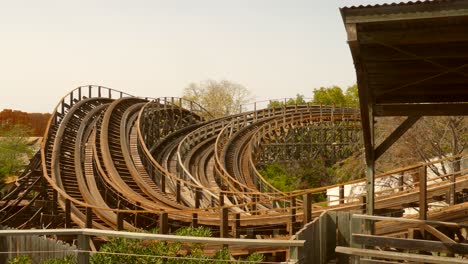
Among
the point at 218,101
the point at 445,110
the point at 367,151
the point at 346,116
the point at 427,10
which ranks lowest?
the point at 367,151

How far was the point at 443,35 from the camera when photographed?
5.60 metres

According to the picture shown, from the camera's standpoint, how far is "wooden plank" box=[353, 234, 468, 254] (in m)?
6.87

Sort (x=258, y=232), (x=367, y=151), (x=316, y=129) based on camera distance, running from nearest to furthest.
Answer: (x=367, y=151), (x=258, y=232), (x=316, y=129)

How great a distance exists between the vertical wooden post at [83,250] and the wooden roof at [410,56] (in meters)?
3.25

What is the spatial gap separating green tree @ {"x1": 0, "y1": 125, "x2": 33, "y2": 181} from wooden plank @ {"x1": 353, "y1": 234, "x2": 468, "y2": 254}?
39279mm

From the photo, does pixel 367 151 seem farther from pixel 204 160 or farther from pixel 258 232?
pixel 204 160

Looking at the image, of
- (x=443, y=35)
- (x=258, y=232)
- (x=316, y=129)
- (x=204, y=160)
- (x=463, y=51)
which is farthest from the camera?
(x=316, y=129)

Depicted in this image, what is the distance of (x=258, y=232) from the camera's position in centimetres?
1386

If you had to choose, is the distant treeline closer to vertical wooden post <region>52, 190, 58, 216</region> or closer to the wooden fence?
vertical wooden post <region>52, 190, 58, 216</region>

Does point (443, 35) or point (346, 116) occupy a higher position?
point (346, 116)

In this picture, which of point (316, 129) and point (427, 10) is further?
point (316, 129)

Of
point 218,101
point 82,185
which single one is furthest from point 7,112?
point 82,185

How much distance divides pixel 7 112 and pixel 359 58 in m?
72.1

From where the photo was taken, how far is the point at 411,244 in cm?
702
